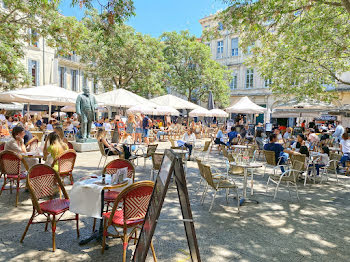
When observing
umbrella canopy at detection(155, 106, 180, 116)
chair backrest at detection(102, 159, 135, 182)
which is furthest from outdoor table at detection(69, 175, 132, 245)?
umbrella canopy at detection(155, 106, 180, 116)

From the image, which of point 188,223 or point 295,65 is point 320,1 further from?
point 188,223

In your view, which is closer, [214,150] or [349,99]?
[214,150]

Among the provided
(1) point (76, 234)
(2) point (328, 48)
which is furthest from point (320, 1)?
(1) point (76, 234)

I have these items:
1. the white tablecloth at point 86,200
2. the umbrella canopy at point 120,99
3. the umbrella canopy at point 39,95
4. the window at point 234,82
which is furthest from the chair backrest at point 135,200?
the window at point 234,82

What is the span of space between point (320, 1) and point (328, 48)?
15.8 ft

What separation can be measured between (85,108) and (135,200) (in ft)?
26.8

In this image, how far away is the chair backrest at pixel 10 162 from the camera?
478cm

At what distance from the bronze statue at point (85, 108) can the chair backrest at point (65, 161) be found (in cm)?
532

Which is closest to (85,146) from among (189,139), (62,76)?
(189,139)

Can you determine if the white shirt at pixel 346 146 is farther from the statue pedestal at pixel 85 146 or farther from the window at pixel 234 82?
the window at pixel 234 82

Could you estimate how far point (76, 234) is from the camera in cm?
360

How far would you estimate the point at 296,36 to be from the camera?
32.0 ft

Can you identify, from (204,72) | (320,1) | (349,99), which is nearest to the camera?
(320,1)

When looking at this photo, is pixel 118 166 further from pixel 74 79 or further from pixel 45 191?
pixel 74 79
